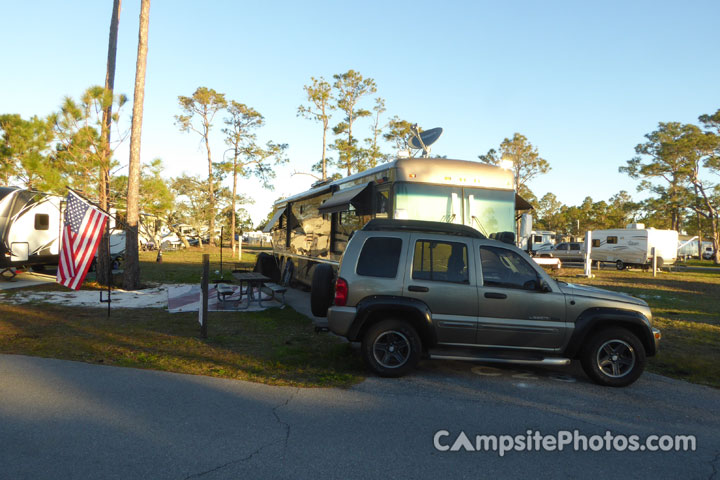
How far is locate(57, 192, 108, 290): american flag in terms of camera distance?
955 centimetres

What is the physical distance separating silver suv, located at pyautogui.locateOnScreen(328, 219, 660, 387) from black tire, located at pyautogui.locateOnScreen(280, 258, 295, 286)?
9092mm

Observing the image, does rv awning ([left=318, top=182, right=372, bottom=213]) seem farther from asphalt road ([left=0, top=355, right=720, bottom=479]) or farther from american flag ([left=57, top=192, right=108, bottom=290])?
american flag ([left=57, top=192, right=108, bottom=290])

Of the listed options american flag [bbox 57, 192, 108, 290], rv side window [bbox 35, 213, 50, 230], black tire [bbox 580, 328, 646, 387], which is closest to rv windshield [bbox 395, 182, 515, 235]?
black tire [bbox 580, 328, 646, 387]

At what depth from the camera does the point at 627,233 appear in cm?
3319

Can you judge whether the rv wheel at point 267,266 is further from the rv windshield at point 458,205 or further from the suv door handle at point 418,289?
the suv door handle at point 418,289

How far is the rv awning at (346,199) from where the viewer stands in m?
9.48

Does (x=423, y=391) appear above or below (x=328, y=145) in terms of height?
below

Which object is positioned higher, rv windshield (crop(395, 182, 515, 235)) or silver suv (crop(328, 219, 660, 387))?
rv windshield (crop(395, 182, 515, 235))

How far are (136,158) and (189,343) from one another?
27.3ft

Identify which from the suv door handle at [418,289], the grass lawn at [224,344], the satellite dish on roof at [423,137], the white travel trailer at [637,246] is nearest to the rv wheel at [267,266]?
the grass lawn at [224,344]

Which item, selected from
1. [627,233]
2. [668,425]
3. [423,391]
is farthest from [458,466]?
[627,233]

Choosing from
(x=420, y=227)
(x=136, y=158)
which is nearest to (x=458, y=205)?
(x=420, y=227)

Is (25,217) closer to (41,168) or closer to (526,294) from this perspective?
(41,168)

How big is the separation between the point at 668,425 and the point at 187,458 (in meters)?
4.32
